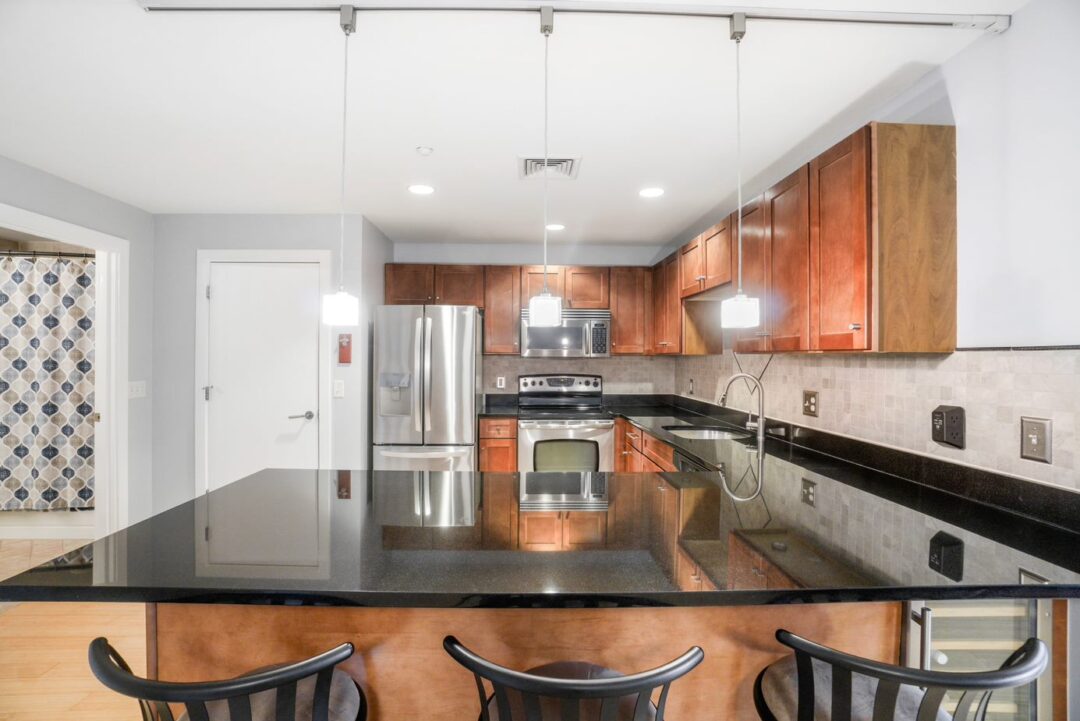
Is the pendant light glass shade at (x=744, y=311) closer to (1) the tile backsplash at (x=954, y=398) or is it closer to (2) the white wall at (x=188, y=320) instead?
(1) the tile backsplash at (x=954, y=398)

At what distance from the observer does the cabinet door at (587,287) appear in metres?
4.20

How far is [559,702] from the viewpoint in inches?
35.2

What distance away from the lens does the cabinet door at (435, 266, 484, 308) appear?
413 cm

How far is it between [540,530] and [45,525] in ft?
14.5

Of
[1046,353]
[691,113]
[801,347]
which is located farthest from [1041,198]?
[691,113]

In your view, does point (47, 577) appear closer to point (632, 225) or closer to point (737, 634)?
point (737, 634)

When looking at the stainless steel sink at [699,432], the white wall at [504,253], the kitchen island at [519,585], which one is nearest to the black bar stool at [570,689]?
the kitchen island at [519,585]

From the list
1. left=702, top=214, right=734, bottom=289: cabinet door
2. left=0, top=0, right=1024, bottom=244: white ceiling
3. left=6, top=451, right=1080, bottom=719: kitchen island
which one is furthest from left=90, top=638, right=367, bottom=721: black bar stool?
left=702, top=214, right=734, bottom=289: cabinet door

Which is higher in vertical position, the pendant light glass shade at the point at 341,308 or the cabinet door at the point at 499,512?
the pendant light glass shade at the point at 341,308

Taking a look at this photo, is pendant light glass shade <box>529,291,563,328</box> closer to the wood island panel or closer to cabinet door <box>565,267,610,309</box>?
the wood island panel

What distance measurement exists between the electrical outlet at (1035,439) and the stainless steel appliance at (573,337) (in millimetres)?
2874

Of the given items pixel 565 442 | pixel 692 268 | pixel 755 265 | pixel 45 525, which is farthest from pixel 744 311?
pixel 45 525

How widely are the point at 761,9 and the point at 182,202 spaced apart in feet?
11.4

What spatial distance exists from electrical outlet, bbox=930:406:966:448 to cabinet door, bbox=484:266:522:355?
114 inches
